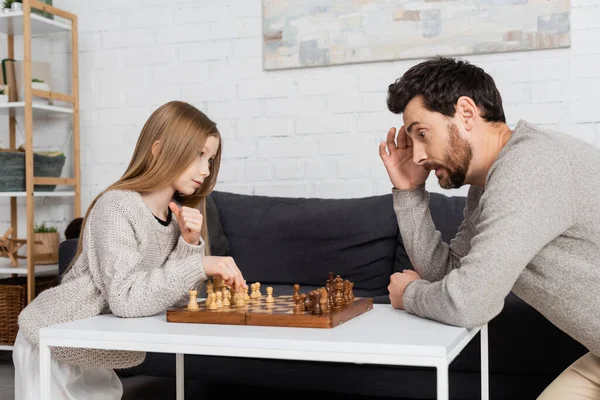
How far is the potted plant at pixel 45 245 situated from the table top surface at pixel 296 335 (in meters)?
2.14

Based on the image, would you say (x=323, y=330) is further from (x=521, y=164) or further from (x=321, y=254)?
(x=321, y=254)

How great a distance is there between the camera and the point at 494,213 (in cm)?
136

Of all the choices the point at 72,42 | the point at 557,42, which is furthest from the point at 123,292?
the point at 72,42

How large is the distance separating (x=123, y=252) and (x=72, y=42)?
2389 mm

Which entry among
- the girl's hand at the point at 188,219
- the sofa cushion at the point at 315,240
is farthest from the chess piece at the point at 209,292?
the sofa cushion at the point at 315,240

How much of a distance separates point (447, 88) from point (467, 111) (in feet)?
0.22

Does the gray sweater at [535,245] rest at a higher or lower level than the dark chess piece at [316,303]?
higher

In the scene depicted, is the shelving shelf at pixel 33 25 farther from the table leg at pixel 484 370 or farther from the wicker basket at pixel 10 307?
the table leg at pixel 484 370

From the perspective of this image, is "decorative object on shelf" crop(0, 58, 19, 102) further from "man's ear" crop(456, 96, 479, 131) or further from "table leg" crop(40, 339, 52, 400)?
"man's ear" crop(456, 96, 479, 131)

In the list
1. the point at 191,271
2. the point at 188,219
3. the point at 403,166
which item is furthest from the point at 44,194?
the point at 403,166

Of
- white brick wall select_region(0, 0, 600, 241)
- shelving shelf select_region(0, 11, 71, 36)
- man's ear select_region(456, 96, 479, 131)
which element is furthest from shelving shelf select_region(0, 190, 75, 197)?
man's ear select_region(456, 96, 479, 131)

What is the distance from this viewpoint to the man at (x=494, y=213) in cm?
135

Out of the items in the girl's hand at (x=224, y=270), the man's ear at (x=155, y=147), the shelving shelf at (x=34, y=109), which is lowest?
the girl's hand at (x=224, y=270)

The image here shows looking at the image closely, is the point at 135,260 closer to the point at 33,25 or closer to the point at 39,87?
the point at 39,87
